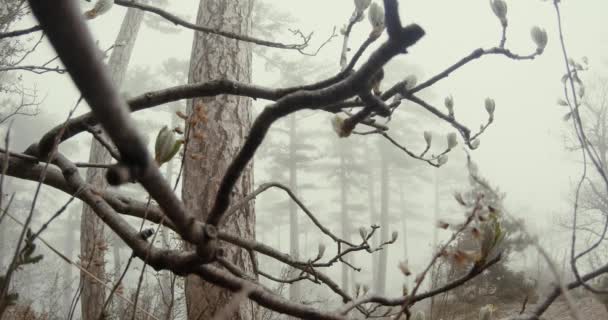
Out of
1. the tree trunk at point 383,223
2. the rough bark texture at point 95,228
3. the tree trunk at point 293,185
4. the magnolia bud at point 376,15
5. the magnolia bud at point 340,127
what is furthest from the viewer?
the tree trunk at point 293,185

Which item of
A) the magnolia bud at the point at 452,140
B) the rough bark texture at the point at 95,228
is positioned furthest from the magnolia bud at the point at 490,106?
the rough bark texture at the point at 95,228

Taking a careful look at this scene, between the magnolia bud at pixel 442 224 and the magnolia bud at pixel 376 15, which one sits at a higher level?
the magnolia bud at pixel 376 15

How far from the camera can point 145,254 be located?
96 cm

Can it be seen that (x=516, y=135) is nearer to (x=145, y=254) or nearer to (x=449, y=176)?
(x=449, y=176)

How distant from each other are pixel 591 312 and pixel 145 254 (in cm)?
999

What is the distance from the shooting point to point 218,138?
296cm

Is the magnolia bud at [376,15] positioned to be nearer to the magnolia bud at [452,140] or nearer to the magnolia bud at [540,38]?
the magnolia bud at [540,38]

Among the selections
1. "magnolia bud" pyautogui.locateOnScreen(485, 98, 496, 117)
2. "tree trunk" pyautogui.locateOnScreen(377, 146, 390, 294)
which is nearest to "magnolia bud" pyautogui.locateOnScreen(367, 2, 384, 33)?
"magnolia bud" pyautogui.locateOnScreen(485, 98, 496, 117)

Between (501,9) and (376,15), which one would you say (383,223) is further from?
(376,15)

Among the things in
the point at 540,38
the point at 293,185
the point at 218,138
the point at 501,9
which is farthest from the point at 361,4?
the point at 293,185

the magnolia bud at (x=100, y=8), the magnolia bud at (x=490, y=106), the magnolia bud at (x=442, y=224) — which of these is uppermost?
the magnolia bud at (x=100, y=8)

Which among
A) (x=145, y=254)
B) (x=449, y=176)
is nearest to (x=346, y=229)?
(x=449, y=176)

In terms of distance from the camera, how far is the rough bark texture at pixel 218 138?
2.65 metres

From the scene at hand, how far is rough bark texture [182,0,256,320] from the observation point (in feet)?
8.69
